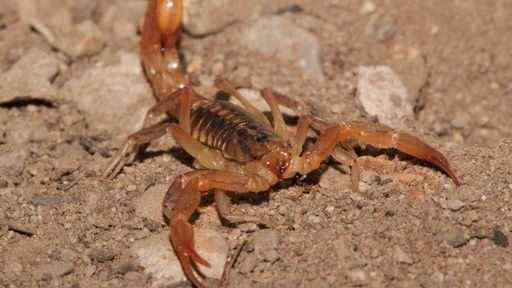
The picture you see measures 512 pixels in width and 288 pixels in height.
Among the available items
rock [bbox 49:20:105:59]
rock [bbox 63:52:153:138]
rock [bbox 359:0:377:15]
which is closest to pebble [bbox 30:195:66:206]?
rock [bbox 63:52:153:138]

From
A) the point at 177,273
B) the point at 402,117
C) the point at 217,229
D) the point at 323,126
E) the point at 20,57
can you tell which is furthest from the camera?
the point at 20,57

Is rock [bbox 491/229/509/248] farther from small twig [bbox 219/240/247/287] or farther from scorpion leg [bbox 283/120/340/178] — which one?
small twig [bbox 219/240/247/287]

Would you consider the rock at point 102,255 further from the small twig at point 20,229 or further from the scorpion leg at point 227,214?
the scorpion leg at point 227,214

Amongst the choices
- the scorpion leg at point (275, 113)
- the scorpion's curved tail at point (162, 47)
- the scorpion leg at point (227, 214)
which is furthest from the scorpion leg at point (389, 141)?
the scorpion's curved tail at point (162, 47)

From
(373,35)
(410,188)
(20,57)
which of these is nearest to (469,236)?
(410,188)

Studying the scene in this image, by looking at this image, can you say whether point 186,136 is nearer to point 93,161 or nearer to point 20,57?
point 93,161

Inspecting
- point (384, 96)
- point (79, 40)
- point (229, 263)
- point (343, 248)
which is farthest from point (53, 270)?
point (384, 96)

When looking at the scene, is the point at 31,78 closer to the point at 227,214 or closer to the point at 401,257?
the point at 227,214
